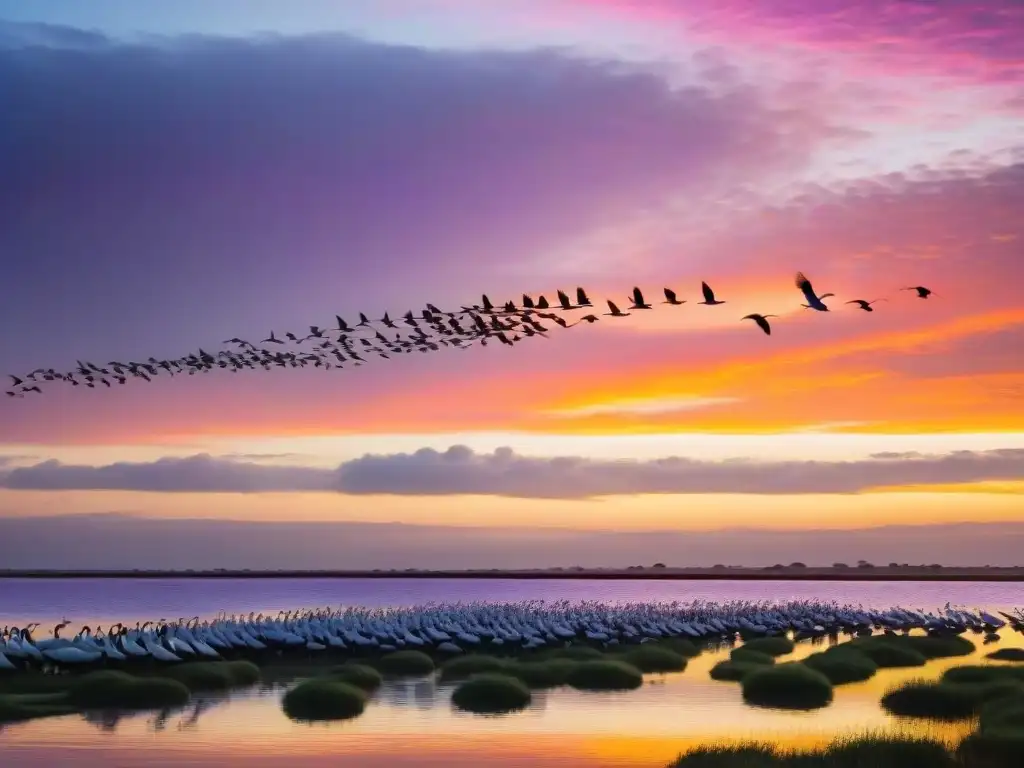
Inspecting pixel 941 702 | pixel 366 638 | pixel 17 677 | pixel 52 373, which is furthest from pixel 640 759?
pixel 366 638

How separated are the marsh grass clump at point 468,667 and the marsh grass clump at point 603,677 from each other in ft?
10.6

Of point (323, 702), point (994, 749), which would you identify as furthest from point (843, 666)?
point (323, 702)

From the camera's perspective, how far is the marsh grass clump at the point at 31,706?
34075 mm

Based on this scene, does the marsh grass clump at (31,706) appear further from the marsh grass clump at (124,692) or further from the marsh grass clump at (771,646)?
the marsh grass clump at (771,646)

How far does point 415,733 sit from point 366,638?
2190 centimetres

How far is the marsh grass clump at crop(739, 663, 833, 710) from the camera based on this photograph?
38.2 metres

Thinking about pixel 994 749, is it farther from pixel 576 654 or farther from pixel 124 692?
pixel 576 654

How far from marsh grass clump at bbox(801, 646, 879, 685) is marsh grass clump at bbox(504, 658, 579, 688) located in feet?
29.7

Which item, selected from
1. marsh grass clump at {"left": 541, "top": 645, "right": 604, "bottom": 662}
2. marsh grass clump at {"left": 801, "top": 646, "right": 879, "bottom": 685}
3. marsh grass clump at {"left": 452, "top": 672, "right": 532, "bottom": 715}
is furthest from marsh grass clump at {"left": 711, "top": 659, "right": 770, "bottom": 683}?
marsh grass clump at {"left": 452, "top": 672, "right": 532, "bottom": 715}

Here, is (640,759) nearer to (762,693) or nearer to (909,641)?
(762,693)

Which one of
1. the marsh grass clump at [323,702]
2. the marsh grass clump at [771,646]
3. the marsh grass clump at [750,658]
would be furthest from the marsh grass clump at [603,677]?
the marsh grass clump at [771,646]

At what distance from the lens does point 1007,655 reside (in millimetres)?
53812

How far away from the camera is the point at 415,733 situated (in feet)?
107

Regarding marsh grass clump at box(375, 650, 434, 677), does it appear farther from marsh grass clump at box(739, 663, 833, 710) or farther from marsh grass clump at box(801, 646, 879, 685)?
marsh grass clump at box(801, 646, 879, 685)
